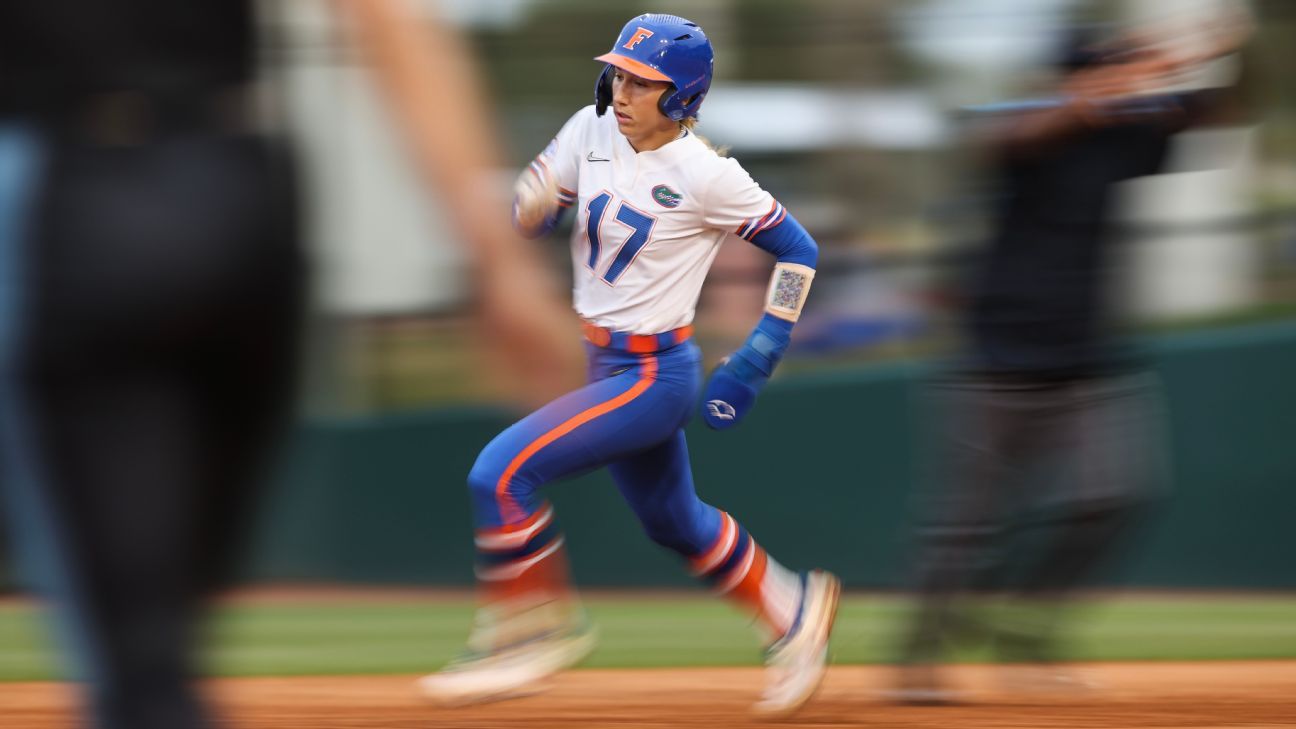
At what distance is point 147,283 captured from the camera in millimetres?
1629

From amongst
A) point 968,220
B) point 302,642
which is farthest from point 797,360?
point 968,220

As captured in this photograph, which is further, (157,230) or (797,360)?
(797,360)

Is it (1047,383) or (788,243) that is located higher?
(788,243)

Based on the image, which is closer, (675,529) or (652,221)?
(652,221)

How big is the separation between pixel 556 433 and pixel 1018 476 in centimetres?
137

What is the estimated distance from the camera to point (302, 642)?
739cm

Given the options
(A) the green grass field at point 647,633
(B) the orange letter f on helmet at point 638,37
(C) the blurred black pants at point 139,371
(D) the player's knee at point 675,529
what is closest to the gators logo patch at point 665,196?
(B) the orange letter f on helmet at point 638,37

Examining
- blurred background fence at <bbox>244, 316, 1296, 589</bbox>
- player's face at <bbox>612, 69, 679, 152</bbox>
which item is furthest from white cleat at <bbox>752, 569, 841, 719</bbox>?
blurred background fence at <bbox>244, 316, 1296, 589</bbox>

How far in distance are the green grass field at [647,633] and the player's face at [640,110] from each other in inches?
98.1

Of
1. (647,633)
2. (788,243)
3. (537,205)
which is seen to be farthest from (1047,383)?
(647,633)

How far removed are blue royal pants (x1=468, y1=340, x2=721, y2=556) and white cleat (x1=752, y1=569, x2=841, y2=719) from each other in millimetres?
443

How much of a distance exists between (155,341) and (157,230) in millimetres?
106

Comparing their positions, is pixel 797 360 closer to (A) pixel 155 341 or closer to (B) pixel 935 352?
(B) pixel 935 352

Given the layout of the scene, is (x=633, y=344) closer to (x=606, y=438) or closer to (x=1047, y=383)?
(x=606, y=438)
